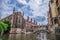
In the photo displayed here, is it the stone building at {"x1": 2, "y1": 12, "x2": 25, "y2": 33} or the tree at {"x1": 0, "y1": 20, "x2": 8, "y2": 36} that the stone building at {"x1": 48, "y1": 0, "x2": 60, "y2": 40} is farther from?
the tree at {"x1": 0, "y1": 20, "x2": 8, "y2": 36}

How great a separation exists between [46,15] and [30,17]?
742mm

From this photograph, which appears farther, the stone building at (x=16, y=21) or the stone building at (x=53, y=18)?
the stone building at (x=16, y=21)

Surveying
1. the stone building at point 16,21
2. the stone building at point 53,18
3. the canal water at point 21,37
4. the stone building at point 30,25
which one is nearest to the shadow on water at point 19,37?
the canal water at point 21,37

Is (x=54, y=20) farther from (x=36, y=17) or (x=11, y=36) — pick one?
(x=11, y=36)

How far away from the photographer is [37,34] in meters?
9.58

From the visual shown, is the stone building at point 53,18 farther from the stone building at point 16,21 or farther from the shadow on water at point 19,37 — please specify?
the stone building at point 16,21

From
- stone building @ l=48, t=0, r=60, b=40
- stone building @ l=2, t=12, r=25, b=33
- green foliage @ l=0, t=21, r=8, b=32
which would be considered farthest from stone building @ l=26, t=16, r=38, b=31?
green foliage @ l=0, t=21, r=8, b=32

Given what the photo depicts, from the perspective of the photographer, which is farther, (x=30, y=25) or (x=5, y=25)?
(x=30, y=25)

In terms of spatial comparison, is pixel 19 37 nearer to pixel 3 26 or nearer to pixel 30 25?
pixel 30 25

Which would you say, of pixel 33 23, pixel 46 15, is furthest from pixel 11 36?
pixel 46 15

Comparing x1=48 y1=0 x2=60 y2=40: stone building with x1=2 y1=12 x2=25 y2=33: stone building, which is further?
x1=2 y1=12 x2=25 y2=33: stone building

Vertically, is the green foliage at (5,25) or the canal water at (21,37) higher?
the green foliage at (5,25)

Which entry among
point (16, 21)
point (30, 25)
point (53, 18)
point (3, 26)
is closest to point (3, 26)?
point (3, 26)

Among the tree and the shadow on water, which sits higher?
the tree
